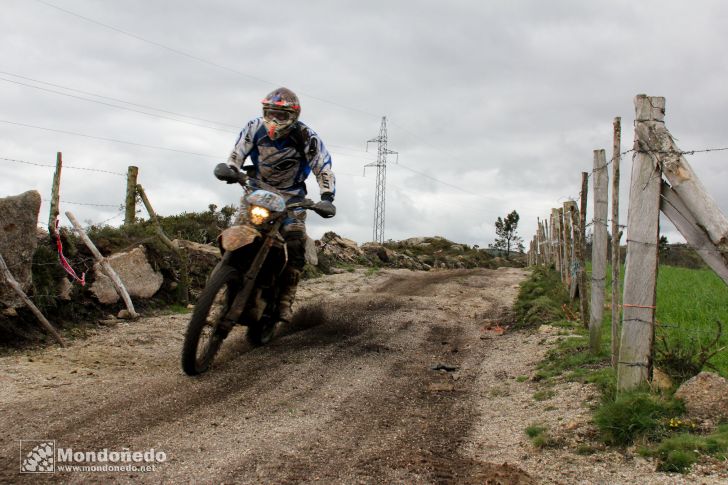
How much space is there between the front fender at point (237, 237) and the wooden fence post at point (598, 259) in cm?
418

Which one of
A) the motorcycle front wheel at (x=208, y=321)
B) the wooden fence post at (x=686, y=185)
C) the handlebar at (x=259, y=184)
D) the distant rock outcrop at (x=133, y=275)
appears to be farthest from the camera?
the distant rock outcrop at (x=133, y=275)

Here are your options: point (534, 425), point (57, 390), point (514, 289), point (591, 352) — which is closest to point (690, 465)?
point (534, 425)

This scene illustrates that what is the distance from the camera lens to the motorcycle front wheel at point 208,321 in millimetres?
6098

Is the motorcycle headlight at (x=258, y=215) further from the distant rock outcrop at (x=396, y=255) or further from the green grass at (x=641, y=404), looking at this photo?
the distant rock outcrop at (x=396, y=255)

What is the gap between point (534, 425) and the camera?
17.2 ft

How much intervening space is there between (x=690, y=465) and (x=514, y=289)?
1383 centimetres

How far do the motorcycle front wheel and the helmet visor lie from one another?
2.01 metres

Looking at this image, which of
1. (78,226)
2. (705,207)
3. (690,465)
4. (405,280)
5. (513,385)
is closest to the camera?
(690,465)

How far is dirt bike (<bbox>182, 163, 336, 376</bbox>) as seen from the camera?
6266mm

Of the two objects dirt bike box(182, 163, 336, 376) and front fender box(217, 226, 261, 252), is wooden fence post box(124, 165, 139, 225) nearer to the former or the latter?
dirt bike box(182, 163, 336, 376)

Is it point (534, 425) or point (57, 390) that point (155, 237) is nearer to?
point (57, 390)

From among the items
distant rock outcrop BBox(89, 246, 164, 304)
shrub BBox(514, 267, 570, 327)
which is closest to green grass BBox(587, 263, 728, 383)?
shrub BBox(514, 267, 570, 327)

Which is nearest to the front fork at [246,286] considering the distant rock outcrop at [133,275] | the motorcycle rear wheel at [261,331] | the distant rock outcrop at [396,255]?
the motorcycle rear wheel at [261,331]

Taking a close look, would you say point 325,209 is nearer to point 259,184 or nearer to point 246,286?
point 259,184
